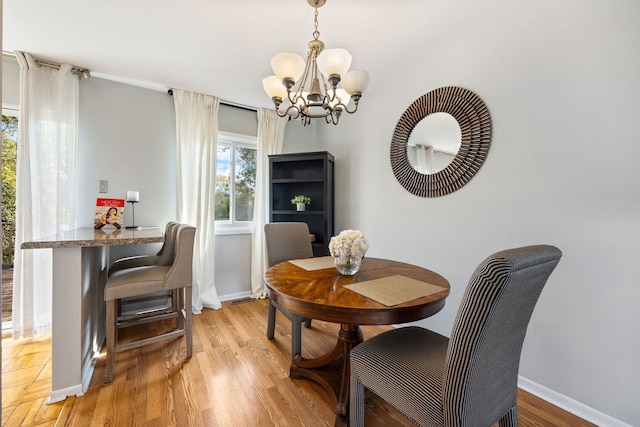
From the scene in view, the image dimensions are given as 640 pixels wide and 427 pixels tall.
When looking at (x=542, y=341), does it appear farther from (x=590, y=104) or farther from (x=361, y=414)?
(x=590, y=104)

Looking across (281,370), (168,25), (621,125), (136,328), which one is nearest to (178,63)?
(168,25)

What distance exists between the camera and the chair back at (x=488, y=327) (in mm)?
874

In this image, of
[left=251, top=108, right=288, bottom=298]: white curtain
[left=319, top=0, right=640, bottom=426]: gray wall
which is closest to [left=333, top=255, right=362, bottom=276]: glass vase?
[left=319, top=0, right=640, bottom=426]: gray wall

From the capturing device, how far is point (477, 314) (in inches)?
35.8

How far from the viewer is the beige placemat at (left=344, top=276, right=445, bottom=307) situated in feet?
4.13

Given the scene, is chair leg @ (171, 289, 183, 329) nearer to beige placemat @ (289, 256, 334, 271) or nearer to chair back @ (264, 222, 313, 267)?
chair back @ (264, 222, 313, 267)

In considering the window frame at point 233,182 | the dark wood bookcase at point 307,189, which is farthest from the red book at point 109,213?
the dark wood bookcase at point 307,189

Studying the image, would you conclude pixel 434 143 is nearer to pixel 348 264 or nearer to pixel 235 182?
pixel 348 264

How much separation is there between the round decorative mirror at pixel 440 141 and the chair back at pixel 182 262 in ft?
5.93

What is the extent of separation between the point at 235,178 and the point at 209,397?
229 cm

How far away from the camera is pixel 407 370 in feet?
3.70

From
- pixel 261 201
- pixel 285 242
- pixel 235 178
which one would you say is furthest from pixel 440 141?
pixel 235 178

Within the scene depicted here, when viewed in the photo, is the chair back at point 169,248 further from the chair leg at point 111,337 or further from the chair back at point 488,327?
the chair back at point 488,327

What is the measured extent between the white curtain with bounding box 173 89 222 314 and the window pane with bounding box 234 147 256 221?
1.23 ft
